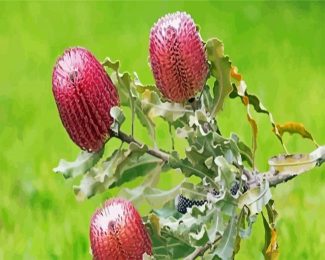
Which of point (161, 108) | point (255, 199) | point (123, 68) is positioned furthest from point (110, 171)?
point (123, 68)

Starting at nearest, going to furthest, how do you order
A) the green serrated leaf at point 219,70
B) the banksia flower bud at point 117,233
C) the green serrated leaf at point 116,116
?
the banksia flower bud at point 117,233 < the green serrated leaf at point 116,116 < the green serrated leaf at point 219,70

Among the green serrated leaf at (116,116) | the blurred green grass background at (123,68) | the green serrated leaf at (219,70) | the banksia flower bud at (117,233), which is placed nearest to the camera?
the banksia flower bud at (117,233)

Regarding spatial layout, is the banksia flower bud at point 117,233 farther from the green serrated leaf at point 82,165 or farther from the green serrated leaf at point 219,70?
the green serrated leaf at point 219,70

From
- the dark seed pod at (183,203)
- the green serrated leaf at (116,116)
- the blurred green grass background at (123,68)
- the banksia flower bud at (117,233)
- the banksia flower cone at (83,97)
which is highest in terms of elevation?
the blurred green grass background at (123,68)

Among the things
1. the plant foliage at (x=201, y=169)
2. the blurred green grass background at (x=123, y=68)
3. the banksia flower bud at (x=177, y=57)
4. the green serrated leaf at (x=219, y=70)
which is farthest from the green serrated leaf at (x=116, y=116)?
the blurred green grass background at (x=123, y=68)

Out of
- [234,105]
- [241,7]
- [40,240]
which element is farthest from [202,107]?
[241,7]

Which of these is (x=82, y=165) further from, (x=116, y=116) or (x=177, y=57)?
(x=177, y=57)

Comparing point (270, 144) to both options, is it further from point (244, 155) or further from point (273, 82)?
point (244, 155)
